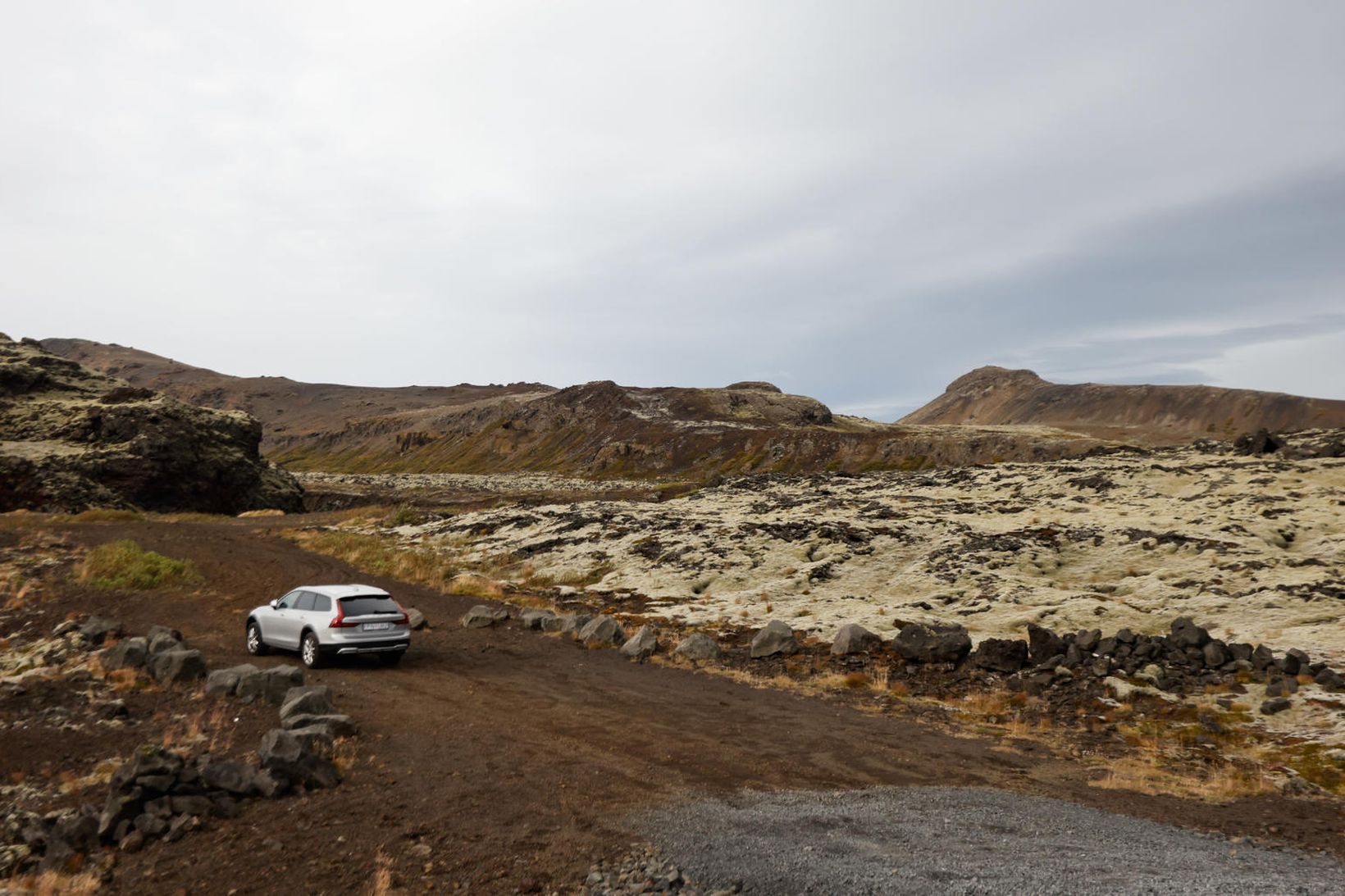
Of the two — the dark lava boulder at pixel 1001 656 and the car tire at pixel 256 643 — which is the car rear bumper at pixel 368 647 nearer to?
the car tire at pixel 256 643

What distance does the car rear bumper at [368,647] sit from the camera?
19.7m

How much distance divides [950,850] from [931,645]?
1345cm

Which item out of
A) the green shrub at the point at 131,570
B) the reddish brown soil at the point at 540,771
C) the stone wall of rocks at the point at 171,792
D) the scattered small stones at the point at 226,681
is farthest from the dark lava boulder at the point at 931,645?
the green shrub at the point at 131,570

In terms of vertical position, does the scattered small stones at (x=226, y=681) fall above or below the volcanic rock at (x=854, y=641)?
above

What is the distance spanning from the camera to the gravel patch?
7.88 meters

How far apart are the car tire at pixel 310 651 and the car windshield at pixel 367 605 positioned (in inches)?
43.8

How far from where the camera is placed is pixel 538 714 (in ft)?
53.7

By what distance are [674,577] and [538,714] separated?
18884 mm

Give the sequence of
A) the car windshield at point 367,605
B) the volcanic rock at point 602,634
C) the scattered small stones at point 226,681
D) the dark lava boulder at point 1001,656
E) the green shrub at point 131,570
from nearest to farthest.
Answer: the scattered small stones at point 226,681
the car windshield at point 367,605
the dark lava boulder at point 1001,656
the volcanic rock at point 602,634
the green shrub at point 131,570

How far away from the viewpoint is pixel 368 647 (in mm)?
19953

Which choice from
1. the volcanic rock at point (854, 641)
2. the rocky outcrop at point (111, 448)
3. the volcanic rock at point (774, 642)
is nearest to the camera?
the volcanic rock at point (854, 641)

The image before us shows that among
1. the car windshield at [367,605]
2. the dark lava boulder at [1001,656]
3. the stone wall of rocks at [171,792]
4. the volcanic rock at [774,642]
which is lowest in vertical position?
the volcanic rock at [774,642]

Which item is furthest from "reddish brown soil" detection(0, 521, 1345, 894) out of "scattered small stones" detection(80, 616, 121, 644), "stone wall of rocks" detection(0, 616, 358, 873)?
"scattered small stones" detection(80, 616, 121, 644)

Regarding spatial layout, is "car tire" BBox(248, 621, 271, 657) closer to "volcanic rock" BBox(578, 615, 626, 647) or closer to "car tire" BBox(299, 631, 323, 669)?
"car tire" BBox(299, 631, 323, 669)
